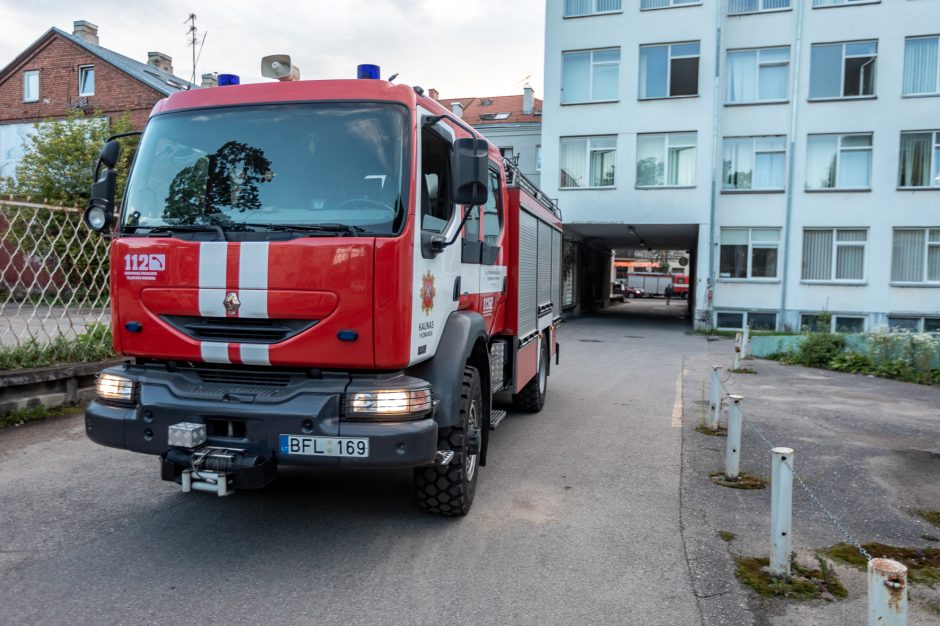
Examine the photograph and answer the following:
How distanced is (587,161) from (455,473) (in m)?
20.2

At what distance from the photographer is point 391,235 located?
12.8 ft

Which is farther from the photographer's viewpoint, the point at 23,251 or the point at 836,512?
the point at 23,251

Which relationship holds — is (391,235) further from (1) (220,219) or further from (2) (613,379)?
(2) (613,379)

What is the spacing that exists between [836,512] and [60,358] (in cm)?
782

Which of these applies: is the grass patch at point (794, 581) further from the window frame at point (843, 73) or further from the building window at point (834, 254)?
the window frame at point (843, 73)

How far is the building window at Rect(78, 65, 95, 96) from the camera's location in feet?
90.4

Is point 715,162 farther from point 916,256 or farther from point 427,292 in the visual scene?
point 427,292

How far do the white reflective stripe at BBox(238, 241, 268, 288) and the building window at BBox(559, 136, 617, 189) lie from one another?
20332mm

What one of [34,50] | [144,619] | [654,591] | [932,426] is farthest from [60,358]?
[34,50]

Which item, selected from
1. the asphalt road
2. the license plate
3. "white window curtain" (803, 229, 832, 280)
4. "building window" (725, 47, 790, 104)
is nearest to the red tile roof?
"building window" (725, 47, 790, 104)

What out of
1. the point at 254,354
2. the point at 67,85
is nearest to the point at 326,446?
the point at 254,354

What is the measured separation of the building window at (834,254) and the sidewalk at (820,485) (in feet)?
36.2

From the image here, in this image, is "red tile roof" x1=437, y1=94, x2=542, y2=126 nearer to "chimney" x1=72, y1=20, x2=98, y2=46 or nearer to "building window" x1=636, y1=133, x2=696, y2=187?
"building window" x1=636, y1=133, x2=696, y2=187

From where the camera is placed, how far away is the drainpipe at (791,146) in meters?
21.2
